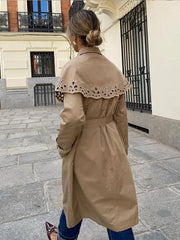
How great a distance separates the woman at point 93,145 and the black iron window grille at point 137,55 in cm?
460

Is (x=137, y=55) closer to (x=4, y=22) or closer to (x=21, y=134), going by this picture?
Result: (x=21, y=134)

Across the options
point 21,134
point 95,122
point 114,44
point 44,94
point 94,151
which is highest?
point 114,44

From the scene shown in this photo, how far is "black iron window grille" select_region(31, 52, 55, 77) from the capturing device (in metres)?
14.9

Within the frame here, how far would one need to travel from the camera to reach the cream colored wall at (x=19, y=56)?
1414 cm

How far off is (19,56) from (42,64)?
57.2 inches

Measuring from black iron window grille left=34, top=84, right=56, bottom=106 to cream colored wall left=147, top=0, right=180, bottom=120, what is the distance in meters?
10.5

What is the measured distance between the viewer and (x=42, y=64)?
1501 centimetres

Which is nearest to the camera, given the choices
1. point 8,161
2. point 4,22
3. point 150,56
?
point 8,161

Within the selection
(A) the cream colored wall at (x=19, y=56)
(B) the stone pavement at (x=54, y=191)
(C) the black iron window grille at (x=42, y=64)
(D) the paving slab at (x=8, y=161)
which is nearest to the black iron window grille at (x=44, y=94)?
(C) the black iron window grille at (x=42, y=64)

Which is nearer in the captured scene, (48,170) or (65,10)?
(48,170)

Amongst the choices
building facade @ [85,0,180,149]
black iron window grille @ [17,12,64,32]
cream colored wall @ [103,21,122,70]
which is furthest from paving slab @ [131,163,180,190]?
black iron window grille @ [17,12,64,32]

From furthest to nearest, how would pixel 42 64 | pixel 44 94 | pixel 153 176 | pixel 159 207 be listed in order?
pixel 44 94
pixel 42 64
pixel 153 176
pixel 159 207

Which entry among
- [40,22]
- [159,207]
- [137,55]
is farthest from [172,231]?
[40,22]

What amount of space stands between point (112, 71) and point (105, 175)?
2.20ft
